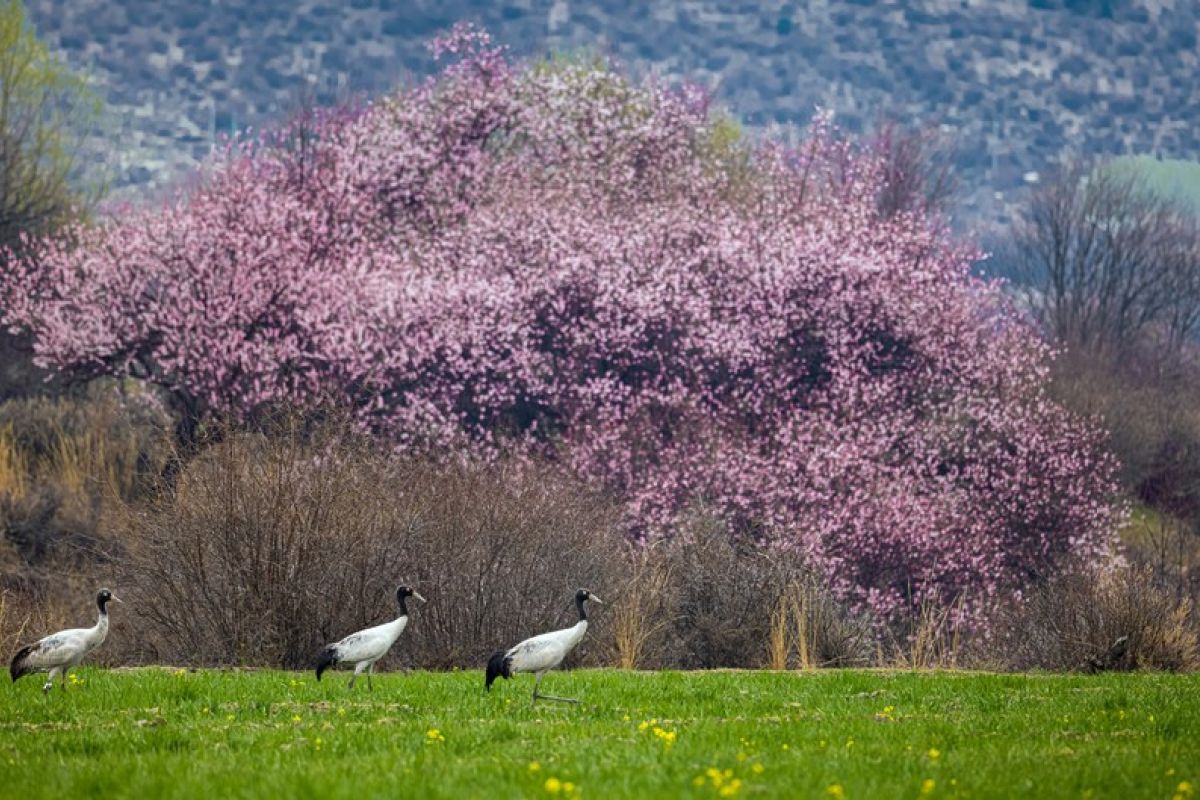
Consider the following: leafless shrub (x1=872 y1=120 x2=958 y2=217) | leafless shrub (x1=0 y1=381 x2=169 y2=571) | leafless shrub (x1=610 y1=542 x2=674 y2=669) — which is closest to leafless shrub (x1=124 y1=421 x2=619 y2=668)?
leafless shrub (x1=610 y1=542 x2=674 y2=669)

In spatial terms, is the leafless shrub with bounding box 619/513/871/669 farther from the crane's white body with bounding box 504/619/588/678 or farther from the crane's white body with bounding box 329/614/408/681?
the crane's white body with bounding box 504/619/588/678

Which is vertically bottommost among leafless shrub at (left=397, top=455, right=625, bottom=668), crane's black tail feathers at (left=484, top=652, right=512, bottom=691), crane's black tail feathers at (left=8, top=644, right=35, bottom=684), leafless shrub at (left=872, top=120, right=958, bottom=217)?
leafless shrub at (left=872, top=120, right=958, bottom=217)

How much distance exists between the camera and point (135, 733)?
11.8 meters

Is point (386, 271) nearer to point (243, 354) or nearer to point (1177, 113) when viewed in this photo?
point (243, 354)

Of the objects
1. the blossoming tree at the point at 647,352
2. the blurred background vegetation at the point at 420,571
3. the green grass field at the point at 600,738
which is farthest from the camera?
the blossoming tree at the point at 647,352

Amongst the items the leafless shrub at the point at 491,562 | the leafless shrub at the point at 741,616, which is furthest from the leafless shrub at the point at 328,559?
the leafless shrub at the point at 741,616

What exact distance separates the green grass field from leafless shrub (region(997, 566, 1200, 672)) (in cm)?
389

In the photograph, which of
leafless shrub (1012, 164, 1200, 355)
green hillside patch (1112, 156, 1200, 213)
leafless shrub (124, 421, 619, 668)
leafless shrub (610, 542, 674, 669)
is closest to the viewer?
leafless shrub (124, 421, 619, 668)

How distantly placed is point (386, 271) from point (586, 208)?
20.9 ft

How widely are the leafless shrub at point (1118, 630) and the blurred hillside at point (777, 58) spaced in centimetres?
13383

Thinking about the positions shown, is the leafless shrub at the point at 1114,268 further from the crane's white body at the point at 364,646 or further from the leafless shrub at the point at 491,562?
the crane's white body at the point at 364,646

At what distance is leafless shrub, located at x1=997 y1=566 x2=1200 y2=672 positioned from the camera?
20.1m

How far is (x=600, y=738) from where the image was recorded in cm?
1152

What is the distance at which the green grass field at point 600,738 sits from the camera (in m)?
9.55
